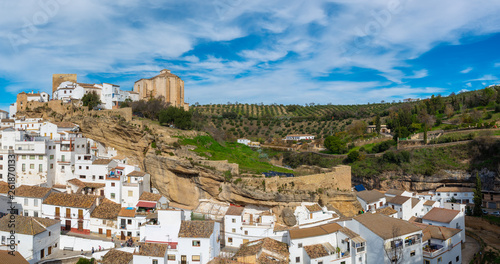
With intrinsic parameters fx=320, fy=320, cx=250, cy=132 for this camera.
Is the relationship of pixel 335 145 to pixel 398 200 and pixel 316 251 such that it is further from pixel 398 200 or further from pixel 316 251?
pixel 316 251

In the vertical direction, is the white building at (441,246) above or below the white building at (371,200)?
below

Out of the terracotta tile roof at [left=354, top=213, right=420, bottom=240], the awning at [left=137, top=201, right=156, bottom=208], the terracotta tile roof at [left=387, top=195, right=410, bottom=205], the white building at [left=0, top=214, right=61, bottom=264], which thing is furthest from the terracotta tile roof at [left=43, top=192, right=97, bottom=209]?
the terracotta tile roof at [left=387, top=195, right=410, bottom=205]

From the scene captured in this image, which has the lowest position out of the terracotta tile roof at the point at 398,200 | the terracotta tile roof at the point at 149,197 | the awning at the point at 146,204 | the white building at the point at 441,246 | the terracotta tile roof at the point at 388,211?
the white building at the point at 441,246

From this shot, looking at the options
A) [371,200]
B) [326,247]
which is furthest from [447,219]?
[326,247]

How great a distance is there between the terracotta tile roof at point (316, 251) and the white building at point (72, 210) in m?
15.4

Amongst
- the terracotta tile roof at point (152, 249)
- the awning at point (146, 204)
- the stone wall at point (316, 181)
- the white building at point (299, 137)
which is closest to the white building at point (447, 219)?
the stone wall at point (316, 181)

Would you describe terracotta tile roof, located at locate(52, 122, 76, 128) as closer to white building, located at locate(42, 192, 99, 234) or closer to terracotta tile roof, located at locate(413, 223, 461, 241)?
white building, located at locate(42, 192, 99, 234)

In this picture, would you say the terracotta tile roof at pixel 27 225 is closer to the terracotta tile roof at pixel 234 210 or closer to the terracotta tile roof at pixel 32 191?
the terracotta tile roof at pixel 32 191

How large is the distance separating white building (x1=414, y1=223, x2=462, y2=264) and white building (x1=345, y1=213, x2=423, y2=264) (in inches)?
32.6

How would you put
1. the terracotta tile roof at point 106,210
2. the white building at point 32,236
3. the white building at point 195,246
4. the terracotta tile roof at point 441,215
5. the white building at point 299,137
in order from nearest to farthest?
the white building at point 32,236, the white building at point 195,246, the terracotta tile roof at point 106,210, the terracotta tile roof at point 441,215, the white building at point 299,137

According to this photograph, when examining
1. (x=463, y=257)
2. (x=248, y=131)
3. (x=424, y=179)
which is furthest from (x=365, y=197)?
(x=248, y=131)

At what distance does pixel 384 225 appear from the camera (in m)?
20.5

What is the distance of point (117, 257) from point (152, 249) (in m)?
2.14

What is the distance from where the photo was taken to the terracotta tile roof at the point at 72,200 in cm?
2298
